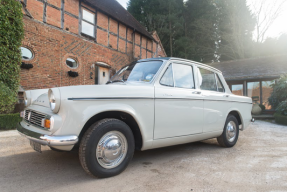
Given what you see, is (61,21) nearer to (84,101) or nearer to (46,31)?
(46,31)

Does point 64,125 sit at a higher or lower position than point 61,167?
higher

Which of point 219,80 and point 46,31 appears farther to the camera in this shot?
point 46,31

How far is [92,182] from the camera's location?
225cm

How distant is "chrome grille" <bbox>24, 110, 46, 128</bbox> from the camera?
7.55ft

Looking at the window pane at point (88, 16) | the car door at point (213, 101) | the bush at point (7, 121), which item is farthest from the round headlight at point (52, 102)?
the window pane at point (88, 16)

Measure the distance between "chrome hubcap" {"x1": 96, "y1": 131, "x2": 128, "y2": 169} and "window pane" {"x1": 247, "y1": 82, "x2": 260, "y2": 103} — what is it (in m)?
15.0

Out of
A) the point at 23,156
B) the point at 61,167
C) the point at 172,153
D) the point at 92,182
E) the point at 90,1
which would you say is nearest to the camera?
the point at 92,182

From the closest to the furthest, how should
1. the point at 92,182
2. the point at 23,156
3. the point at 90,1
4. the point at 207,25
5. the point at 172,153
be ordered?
the point at 92,182 → the point at 23,156 → the point at 172,153 → the point at 90,1 → the point at 207,25

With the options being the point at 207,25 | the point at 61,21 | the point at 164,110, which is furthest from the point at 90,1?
the point at 207,25

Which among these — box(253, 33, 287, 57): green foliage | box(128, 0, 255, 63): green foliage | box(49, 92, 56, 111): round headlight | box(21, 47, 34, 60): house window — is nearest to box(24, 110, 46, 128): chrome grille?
box(49, 92, 56, 111): round headlight

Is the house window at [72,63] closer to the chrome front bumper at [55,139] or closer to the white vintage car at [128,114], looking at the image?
the white vintage car at [128,114]

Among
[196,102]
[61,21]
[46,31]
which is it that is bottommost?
[196,102]

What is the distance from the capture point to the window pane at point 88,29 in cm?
1128

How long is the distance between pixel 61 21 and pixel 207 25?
75.2ft
